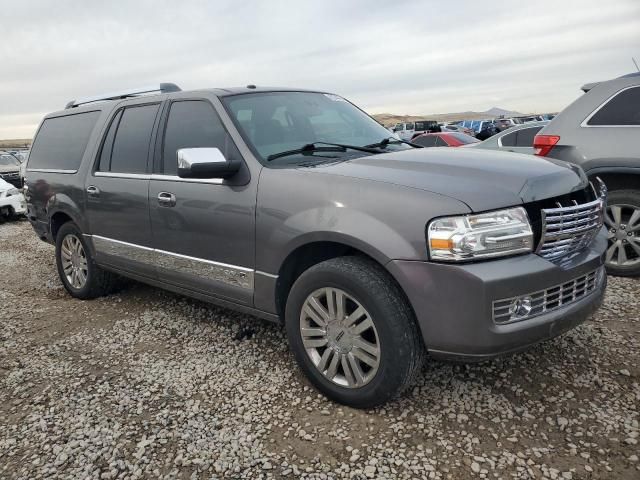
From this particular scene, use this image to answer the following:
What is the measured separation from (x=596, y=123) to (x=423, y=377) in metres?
3.23

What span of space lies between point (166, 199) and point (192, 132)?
51 centimetres

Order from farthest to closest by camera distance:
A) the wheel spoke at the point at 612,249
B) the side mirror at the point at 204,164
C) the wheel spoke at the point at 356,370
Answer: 1. the wheel spoke at the point at 612,249
2. the side mirror at the point at 204,164
3. the wheel spoke at the point at 356,370

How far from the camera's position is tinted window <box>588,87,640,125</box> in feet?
15.4

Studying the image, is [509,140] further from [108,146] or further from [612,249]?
[108,146]

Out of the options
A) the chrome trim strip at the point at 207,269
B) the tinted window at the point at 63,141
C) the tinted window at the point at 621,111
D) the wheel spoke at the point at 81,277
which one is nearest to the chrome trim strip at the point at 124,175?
the tinted window at the point at 63,141

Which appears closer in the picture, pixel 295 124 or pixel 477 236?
pixel 477 236

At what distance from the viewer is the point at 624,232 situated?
4.77 meters

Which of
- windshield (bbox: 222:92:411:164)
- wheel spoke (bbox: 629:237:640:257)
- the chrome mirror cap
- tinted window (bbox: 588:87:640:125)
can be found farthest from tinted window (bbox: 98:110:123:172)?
wheel spoke (bbox: 629:237:640:257)

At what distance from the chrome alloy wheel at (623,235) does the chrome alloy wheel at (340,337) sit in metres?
3.20

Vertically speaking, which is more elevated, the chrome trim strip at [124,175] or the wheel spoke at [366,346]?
the chrome trim strip at [124,175]

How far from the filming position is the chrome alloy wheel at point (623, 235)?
472 cm

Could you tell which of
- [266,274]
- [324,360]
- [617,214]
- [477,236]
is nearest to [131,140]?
[266,274]

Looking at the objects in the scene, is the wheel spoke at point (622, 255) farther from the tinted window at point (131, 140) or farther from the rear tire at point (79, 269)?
the rear tire at point (79, 269)

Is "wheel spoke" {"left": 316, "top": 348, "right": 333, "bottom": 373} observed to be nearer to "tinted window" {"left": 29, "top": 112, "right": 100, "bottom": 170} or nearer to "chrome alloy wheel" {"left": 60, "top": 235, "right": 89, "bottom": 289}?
"chrome alloy wheel" {"left": 60, "top": 235, "right": 89, "bottom": 289}
